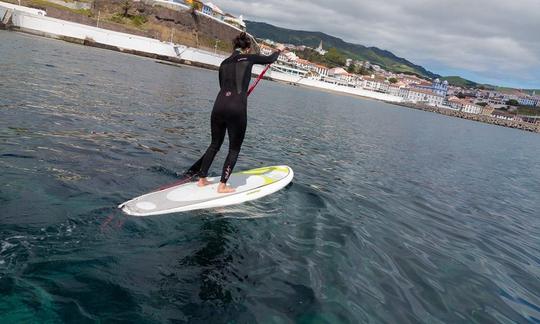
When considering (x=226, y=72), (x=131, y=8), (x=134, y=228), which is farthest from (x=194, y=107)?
(x=131, y=8)

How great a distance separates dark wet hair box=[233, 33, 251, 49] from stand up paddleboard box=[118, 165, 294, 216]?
2905mm

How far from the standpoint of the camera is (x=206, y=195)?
7.53 meters

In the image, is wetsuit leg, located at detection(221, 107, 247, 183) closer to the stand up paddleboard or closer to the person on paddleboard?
the person on paddleboard

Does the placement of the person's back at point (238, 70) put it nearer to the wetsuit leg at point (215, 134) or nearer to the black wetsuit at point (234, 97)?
the black wetsuit at point (234, 97)

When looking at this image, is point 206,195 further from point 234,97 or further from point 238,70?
point 238,70

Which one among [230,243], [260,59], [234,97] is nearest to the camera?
[230,243]

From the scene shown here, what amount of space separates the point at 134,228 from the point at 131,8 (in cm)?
11033

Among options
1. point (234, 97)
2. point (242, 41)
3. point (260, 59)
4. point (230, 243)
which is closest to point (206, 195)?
point (230, 243)

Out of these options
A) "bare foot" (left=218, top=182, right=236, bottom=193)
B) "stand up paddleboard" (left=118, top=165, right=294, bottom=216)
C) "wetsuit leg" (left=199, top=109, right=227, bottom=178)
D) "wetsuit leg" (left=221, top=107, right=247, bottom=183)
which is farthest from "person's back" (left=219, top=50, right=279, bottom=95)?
"stand up paddleboard" (left=118, top=165, right=294, bottom=216)

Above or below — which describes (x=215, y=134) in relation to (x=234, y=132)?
below

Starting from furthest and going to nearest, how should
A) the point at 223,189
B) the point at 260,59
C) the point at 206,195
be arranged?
1. the point at 223,189
2. the point at 206,195
3. the point at 260,59

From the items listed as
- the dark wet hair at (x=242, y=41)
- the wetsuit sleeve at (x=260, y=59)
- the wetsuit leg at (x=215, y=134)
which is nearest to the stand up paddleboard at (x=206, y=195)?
the wetsuit leg at (x=215, y=134)

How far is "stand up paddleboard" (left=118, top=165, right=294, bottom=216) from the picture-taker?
656 cm

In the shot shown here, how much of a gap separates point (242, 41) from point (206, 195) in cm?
307
